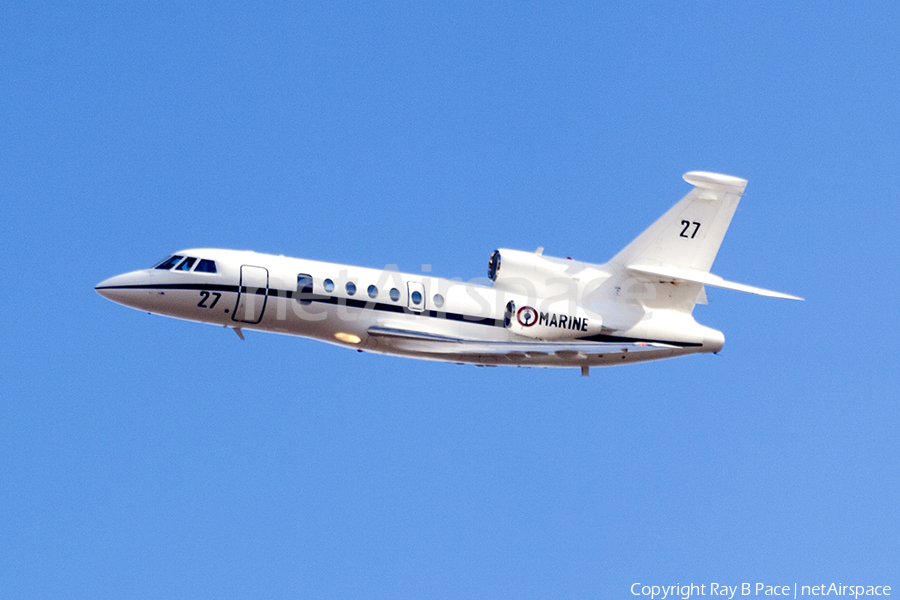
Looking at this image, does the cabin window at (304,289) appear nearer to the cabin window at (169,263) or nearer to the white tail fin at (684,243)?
the cabin window at (169,263)

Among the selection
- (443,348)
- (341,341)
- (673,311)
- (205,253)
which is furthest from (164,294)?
(673,311)

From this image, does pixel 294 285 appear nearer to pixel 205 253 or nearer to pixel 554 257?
pixel 205 253

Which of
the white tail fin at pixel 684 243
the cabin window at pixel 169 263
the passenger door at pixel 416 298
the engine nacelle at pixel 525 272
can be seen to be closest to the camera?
the cabin window at pixel 169 263

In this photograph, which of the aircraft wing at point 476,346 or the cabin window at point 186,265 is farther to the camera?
the aircraft wing at point 476,346

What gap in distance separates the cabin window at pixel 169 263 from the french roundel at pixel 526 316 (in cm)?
930

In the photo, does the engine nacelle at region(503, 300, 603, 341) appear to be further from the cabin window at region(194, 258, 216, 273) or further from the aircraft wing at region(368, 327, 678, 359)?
the cabin window at region(194, 258, 216, 273)

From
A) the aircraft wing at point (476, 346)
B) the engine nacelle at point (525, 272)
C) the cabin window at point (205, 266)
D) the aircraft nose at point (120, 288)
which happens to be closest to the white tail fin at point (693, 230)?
the engine nacelle at point (525, 272)

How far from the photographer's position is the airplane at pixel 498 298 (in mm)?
32875

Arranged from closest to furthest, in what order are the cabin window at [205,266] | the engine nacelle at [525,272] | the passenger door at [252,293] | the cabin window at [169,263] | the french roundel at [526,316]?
the passenger door at [252,293] < the cabin window at [205,266] < the cabin window at [169,263] < the french roundel at [526,316] < the engine nacelle at [525,272]

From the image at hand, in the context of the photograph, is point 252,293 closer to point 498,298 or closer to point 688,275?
point 498,298

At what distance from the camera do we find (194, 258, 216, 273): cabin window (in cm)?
3291

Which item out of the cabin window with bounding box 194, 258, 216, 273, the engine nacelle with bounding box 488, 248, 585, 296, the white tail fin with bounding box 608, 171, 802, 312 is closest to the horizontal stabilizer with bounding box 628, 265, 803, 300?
the white tail fin with bounding box 608, 171, 802, 312

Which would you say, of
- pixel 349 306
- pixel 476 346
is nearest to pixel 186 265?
pixel 349 306

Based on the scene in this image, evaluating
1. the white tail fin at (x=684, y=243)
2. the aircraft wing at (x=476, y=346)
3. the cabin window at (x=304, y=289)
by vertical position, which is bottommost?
the aircraft wing at (x=476, y=346)
